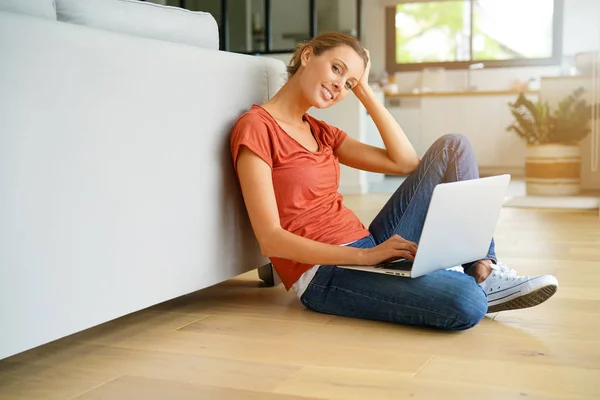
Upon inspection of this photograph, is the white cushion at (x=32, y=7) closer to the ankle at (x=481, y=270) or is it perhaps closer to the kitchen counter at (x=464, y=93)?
the ankle at (x=481, y=270)

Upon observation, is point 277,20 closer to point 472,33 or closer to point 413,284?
point 472,33

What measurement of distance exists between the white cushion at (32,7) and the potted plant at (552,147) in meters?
3.83

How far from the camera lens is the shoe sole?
1868 millimetres

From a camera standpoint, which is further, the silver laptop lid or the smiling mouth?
the smiling mouth

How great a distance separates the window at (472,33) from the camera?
24.7 ft

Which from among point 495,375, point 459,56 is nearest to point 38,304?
point 495,375

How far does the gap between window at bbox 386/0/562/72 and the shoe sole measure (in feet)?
19.1

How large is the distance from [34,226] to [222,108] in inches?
28.0

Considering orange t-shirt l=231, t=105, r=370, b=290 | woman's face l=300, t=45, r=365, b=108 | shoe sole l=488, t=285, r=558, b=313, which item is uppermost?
woman's face l=300, t=45, r=365, b=108

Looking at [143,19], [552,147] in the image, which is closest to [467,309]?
[143,19]

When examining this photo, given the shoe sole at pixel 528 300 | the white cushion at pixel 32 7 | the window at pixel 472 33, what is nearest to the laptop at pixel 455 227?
the shoe sole at pixel 528 300

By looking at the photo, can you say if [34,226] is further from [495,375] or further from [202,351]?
[495,375]

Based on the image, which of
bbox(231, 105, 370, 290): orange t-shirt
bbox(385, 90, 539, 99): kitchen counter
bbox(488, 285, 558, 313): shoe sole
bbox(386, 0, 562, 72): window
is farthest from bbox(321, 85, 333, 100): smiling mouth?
bbox(386, 0, 562, 72): window

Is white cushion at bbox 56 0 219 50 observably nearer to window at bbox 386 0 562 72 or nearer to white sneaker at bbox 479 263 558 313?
white sneaker at bbox 479 263 558 313
